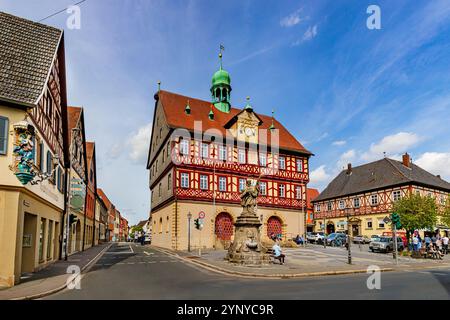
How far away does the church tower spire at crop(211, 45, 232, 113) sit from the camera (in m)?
45.0

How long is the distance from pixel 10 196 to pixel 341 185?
55.1m

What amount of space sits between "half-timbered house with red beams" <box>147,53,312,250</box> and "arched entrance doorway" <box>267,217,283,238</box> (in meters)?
0.11

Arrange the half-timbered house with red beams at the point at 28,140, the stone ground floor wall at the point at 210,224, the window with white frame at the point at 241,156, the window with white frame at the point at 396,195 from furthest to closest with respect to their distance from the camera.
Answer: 1. the window with white frame at the point at 396,195
2. the window with white frame at the point at 241,156
3. the stone ground floor wall at the point at 210,224
4. the half-timbered house with red beams at the point at 28,140

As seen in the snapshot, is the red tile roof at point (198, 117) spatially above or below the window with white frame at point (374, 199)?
→ above

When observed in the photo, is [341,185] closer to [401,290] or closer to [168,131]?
[168,131]

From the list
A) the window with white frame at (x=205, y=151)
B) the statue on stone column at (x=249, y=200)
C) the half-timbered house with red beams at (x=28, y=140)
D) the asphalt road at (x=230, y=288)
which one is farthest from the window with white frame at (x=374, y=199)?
the half-timbered house with red beams at (x=28, y=140)

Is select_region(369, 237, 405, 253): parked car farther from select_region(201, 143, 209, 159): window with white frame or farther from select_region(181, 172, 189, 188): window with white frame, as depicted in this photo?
select_region(181, 172, 189, 188): window with white frame

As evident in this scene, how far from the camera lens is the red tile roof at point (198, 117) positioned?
37.8 m

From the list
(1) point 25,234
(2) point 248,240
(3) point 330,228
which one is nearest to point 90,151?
(1) point 25,234

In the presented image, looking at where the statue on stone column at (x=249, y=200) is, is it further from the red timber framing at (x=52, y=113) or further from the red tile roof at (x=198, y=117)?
the red tile roof at (x=198, y=117)

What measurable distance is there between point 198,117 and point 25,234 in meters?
25.8

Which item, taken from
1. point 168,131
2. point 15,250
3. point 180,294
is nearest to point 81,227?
point 168,131

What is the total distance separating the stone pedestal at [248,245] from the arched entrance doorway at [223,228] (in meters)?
15.8
